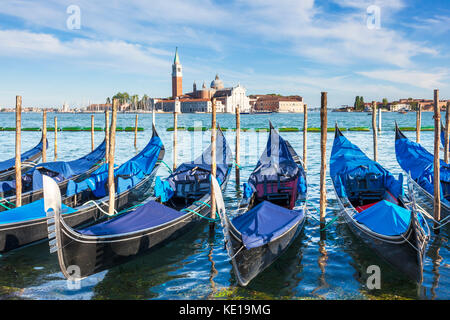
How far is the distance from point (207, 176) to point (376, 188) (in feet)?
11.7

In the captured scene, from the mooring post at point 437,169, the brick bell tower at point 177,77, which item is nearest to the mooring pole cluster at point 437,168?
the mooring post at point 437,169

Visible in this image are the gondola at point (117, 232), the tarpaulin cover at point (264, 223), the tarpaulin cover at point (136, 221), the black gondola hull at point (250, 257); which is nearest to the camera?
the gondola at point (117, 232)

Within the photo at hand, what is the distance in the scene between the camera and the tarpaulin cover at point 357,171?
7285 mm

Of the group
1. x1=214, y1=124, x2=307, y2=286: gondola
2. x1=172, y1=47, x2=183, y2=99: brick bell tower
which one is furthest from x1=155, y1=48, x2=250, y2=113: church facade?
x1=214, y1=124, x2=307, y2=286: gondola

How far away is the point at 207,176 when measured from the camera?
28.4ft

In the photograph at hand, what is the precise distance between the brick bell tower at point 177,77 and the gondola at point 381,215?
106m

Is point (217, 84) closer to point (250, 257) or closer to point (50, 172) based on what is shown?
point (50, 172)

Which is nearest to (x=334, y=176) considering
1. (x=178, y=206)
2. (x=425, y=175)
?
(x=425, y=175)

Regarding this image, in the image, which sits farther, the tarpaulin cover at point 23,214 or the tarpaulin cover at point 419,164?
the tarpaulin cover at point 419,164

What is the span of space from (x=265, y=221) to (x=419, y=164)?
551 cm

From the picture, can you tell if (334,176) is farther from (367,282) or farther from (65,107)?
(65,107)

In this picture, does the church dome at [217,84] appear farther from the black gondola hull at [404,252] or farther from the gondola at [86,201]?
the black gondola hull at [404,252]

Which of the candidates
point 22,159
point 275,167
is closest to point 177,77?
point 22,159

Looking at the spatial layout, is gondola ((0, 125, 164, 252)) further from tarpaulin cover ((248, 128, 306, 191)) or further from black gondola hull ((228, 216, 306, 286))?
black gondola hull ((228, 216, 306, 286))
